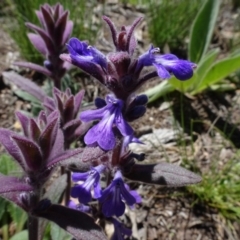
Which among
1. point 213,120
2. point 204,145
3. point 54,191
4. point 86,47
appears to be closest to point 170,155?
point 204,145

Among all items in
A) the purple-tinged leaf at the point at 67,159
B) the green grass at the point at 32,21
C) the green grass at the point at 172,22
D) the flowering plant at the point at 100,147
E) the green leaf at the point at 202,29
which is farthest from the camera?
the green grass at the point at 172,22

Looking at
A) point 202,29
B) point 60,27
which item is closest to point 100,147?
point 60,27

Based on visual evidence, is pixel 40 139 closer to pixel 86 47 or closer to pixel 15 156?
pixel 15 156

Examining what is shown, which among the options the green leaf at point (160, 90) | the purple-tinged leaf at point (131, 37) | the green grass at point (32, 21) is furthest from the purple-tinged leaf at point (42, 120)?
the green grass at point (32, 21)

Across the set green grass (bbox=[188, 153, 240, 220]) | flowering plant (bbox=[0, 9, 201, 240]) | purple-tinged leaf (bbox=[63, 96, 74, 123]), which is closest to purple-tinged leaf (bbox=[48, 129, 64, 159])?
flowering plant (bbox=[0, 9, 201, 240])

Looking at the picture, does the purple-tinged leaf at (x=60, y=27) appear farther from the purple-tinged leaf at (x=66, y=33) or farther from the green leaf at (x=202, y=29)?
the green leaf at (x=202, y=29)
